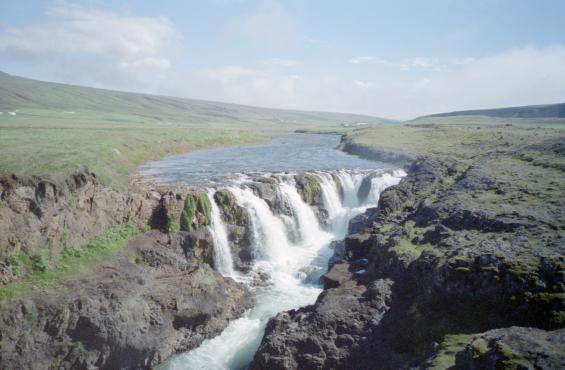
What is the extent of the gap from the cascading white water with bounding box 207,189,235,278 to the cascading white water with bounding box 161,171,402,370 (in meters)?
1.83

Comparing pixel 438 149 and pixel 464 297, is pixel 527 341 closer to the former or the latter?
pixel 464 297

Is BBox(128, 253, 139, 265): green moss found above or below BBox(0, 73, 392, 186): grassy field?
below

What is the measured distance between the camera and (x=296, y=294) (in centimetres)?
2359

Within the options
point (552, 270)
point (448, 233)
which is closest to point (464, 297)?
point (552, 270)

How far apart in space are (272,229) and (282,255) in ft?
7.32

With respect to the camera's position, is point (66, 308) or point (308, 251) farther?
point (308, 251)

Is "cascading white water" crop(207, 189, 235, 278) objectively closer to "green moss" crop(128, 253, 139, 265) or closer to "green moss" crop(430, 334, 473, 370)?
"green moss" crop(128, 253, 139, 265)

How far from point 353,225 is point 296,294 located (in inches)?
377

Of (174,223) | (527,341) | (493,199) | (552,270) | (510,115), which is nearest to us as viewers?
(527,341)

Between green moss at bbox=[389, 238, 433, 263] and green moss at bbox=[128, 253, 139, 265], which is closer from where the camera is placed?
green moss at bbox=[389, 238, 433, 263]

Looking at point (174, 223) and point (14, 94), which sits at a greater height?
point (14, 94)

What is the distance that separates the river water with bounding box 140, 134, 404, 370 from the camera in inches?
762

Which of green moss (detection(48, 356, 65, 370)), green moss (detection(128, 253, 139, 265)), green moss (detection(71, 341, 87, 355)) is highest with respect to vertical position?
green moss (detection(128, 253, 139, 265))

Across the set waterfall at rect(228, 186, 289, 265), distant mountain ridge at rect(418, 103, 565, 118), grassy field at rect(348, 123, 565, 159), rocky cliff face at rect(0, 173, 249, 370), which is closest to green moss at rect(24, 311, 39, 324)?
rocky cliff face at rect(0, 173, 249, 370)
